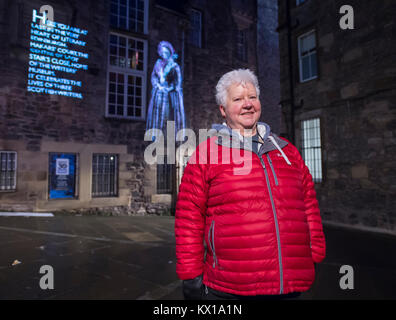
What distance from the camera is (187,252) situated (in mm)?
1574

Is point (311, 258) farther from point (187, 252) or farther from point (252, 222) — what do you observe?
point (187, 252)

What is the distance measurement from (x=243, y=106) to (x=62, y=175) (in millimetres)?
9557

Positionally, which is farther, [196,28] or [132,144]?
[196,28]

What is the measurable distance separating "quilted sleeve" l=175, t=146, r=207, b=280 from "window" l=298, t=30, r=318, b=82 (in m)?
9.39

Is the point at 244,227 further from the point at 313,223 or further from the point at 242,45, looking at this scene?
the point at 242,45

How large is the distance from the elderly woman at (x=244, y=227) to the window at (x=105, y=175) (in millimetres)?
9670

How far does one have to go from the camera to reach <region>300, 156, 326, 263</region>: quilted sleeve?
1756 mm

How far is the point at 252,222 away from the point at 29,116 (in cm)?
991

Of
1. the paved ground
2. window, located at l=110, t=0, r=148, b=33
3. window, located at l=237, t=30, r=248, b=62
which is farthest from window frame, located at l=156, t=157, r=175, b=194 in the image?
window, located at l=237, t=30, r=248, b=62

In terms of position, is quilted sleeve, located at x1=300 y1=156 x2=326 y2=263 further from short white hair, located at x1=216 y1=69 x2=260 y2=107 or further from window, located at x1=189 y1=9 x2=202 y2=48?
window, located at x1=189 y1=9 x2=202 y2=48

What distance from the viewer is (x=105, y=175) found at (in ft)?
35.6

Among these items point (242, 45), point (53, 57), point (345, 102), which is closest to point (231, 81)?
point (345, 102)
